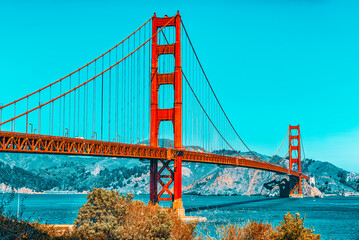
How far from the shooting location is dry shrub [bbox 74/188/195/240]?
29.6 metres

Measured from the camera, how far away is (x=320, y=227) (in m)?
64.4

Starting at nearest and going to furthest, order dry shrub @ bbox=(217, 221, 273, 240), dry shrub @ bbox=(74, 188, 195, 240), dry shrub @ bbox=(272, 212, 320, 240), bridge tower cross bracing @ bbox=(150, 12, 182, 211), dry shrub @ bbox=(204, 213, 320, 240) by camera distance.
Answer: dry shrub @ bbox=(272, 212, 320, 240) < dry shrub @ bbox=(204, 213, 320, 240) < dry shrub @ bbox=(217, 221, 273, 240) < dry shrub @ bbox=(74, 188, 195, 240) < bridge tower cross bracing @ bbox=(150, 12, 182, 211)

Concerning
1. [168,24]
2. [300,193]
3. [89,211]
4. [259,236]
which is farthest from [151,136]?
[300,193]

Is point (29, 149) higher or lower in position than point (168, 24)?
lower

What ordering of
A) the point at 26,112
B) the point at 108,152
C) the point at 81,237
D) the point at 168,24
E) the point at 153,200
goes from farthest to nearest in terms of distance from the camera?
the point at 168,24
the point at 153,200
the point at 108,152
the point at 26,112
the point at 81,237

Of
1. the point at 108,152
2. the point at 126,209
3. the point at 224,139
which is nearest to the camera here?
the point at 126,209

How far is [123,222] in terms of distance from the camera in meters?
34.8

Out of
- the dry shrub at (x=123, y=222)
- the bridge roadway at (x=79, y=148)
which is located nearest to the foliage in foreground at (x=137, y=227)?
the dry shrub at (x=123, y=222)

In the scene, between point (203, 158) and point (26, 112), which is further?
point (203, 158)

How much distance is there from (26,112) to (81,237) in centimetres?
1618

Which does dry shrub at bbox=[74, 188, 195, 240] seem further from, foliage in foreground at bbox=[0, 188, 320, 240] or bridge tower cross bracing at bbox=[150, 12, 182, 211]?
bridge tower cross bracing at bbox=[150, 12, 182, 211]

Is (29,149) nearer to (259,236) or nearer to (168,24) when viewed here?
(259,236)

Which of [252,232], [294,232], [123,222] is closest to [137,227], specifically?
[123,222]

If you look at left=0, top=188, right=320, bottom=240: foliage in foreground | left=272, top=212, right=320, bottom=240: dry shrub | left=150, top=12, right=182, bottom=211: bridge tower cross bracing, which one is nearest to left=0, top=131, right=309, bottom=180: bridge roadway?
left=150, top=12, right=182, bottom=211: bridge tower cross bracing
